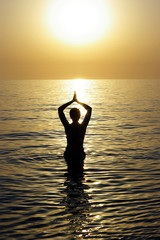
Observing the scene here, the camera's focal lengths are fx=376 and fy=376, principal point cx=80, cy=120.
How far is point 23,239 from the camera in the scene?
755 centimetres

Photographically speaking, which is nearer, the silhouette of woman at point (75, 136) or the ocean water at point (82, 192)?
the ocean water at point (82, 192)

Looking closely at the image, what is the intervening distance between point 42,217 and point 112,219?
63.7 inches

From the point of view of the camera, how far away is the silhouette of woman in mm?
12617

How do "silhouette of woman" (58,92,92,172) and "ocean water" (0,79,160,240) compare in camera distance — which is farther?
"silhouette of woman" (58,92,92,172)

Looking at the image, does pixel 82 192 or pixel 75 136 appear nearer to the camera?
pixel 82 192

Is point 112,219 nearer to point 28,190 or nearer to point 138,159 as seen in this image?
point 28,190

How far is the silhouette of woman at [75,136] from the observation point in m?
12.6

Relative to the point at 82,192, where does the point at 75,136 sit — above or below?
above

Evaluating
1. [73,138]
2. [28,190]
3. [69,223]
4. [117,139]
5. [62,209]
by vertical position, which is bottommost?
[69,223]

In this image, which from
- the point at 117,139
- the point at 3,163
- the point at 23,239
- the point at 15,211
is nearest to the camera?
the point at 23,239

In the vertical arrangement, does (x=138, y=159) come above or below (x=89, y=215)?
above

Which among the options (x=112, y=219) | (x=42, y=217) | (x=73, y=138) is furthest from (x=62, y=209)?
(x=73, y=138)

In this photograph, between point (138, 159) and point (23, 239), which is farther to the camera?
point (138, 159)

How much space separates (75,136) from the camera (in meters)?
13.1
